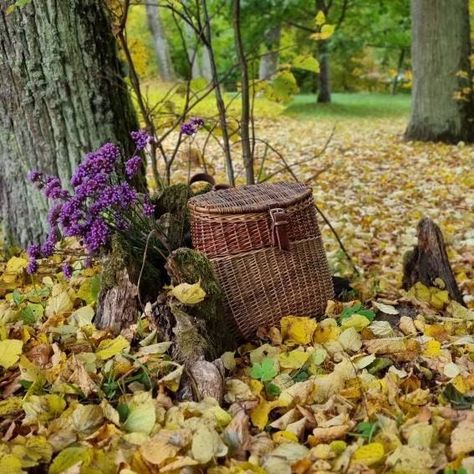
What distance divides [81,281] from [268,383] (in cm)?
94

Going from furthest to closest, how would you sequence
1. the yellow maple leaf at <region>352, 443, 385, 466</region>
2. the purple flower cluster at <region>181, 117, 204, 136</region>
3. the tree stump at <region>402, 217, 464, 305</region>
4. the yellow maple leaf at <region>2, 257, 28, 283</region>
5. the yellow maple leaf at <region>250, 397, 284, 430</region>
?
1. the tree stump at <region>402, 217, 464, 305</region>
2. the yellow maple leaf at <region>2, 257, 28, 283</region>
3. the purple flower cluster at <region>181, 117, 204, 136</region>
4. the yellow maple leaf at <region>250, 397, 284, 430</region>
5. the yellow maple leaf at <region>352, 443, 385, 466</region>

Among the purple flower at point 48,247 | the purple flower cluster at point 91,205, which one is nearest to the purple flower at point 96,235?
the purple flower cluster at point 91,205

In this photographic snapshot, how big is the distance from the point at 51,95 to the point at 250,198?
119 centimetres

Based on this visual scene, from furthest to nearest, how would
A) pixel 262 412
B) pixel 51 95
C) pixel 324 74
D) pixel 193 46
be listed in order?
1. pixel 324 74
2. pixel 193 46
3. pixel 51 95
4. pixel 262 412

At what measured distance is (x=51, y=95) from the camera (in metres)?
2.72

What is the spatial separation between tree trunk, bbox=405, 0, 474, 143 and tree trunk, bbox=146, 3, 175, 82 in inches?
526

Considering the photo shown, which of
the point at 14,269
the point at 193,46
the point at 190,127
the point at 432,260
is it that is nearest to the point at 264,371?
the point at 190,127

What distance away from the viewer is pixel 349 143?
8836mm

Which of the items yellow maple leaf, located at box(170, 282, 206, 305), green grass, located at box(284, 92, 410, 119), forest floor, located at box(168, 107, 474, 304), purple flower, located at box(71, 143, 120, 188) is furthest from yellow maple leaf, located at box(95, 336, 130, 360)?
green grass, located at box(284, 92, 410, 119)

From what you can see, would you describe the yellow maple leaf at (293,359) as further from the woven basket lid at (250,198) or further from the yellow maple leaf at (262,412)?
the woven basket lid at (250,198)

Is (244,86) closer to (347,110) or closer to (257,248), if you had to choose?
(257,248)

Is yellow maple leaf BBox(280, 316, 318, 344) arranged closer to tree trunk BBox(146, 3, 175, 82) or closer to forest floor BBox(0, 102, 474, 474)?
forest floor BBox(0, 102, 474, 474)

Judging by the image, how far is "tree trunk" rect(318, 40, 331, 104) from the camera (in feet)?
48.8

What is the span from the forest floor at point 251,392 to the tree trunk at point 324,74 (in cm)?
1322
